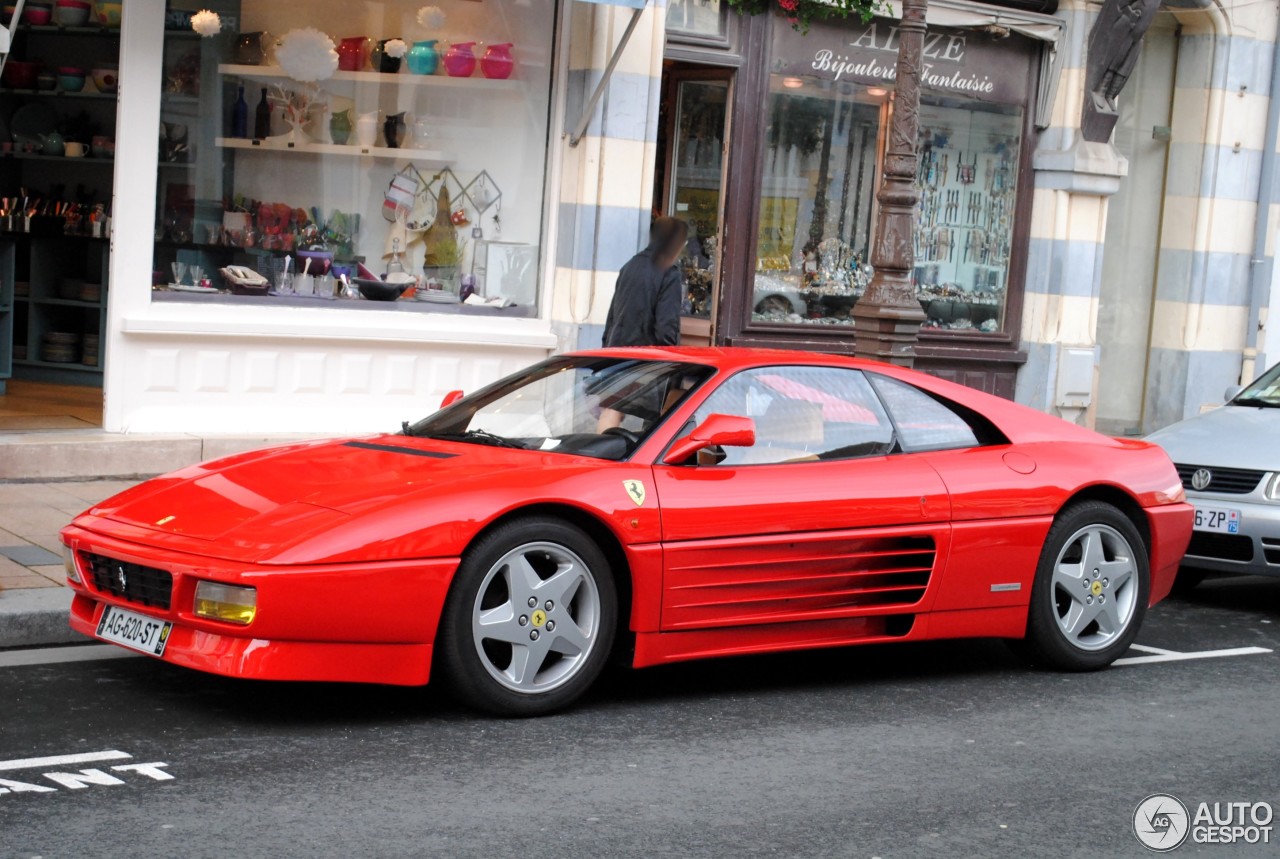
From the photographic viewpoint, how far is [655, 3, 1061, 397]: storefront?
13516 mm

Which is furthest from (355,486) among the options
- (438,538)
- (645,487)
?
(645,487)

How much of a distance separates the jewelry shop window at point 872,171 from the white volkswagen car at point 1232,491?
5.12 m

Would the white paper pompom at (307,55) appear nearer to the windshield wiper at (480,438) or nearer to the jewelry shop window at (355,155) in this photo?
the jewelry shop window at (355,155)

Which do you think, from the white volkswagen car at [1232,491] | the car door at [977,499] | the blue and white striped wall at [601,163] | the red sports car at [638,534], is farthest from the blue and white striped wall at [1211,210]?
the car door at [977,499]

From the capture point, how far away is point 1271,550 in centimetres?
848

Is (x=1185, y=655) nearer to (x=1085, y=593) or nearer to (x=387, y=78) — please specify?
(x=1085, y=593)

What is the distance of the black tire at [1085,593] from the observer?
22.9 ft

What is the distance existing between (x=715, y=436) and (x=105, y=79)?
29.7 feet

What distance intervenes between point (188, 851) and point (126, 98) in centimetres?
770

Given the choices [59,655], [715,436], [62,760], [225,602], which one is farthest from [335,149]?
[62,760]

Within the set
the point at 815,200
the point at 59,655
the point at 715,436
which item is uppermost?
the point at 815,200

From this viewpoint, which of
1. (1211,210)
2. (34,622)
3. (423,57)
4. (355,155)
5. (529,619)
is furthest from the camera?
(1211,210)

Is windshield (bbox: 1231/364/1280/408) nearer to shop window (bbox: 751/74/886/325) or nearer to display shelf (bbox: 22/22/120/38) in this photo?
shop window (bbox: 751/74/886/325)

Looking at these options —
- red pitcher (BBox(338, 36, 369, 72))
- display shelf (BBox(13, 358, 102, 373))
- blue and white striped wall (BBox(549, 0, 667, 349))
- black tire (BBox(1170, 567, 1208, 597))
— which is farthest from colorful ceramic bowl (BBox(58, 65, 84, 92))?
black tire (BBox(1170, 567, 1208, 597))
